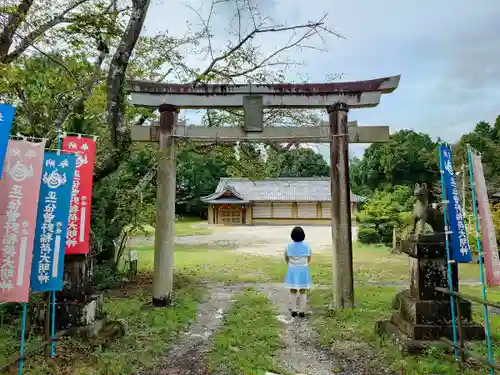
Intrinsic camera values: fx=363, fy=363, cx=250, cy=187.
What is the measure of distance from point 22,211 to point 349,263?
546 centimetres

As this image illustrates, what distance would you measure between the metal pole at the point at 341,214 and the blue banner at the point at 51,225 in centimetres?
472

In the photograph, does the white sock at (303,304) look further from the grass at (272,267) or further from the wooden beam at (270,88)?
the wooden beam at (270,88)

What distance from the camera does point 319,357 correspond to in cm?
479

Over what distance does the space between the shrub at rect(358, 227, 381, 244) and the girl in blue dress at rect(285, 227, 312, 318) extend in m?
15.3

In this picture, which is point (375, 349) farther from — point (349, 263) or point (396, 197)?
point (396, 197)

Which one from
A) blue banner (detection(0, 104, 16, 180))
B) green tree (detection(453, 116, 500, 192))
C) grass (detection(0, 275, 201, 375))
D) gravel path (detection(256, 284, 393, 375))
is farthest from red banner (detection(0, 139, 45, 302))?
green tree (detection(453, 116, 500, 192))

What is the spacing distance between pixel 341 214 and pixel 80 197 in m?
4.54

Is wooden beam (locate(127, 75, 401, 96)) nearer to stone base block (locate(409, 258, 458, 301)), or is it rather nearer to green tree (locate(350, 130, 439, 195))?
stone base block (locate(409, 258, 458, 301))

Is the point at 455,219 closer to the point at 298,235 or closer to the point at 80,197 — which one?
the point at 298,235

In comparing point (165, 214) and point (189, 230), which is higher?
point (165, 214)

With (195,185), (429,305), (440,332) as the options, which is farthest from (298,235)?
(195,185)

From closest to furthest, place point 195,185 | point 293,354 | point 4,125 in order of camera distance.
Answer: point 4,125 → point 293,354 → point 195,185

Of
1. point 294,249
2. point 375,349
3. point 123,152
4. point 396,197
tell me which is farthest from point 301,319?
point 396,197

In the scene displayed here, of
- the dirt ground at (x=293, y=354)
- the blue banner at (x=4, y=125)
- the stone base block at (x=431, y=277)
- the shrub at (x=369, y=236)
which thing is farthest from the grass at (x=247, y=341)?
the shrub at (x=369, y=236)
